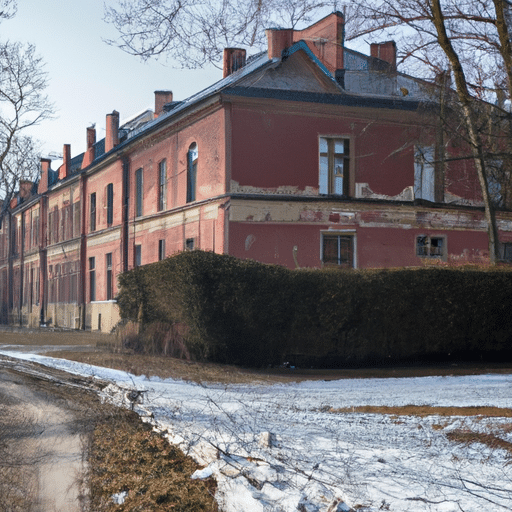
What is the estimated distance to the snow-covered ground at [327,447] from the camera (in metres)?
5.28

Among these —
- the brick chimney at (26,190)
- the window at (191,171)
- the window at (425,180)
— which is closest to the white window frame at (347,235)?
the window at (425,180)

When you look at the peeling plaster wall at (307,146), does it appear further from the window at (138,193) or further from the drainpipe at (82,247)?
the drainpipe at (82,247)

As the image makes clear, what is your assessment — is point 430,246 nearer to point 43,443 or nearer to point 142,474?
point 43,443

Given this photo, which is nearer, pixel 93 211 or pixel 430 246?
pixel 430 246

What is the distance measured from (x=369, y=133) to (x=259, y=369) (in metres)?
12.0

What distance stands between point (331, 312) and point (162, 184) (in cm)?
1472

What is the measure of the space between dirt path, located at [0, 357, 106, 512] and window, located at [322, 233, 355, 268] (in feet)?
43.4

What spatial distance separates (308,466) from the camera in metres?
6.06

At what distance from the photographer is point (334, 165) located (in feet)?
76.9

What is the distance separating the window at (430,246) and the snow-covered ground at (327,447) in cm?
1276

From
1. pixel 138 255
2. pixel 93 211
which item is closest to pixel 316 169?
pixel 138 255

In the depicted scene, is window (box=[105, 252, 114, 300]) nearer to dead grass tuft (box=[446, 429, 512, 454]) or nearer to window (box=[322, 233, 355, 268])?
window (box=[322, 233, 355, 268])

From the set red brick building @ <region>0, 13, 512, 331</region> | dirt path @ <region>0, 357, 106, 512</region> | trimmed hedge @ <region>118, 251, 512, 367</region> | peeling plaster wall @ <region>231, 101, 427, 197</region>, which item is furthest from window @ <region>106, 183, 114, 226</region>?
dirt path @ <region>0, 357, 106, 512</region>

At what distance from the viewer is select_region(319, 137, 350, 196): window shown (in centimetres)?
2334
